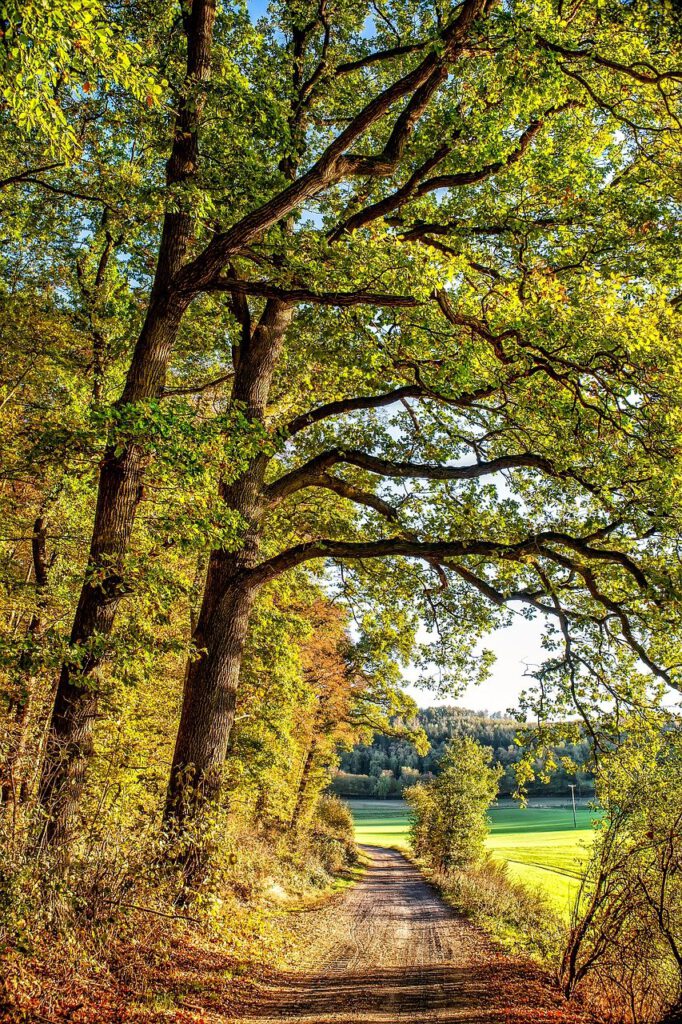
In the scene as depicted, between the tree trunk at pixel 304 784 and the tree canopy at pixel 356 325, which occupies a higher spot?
the tree canopy at pixel 356 325

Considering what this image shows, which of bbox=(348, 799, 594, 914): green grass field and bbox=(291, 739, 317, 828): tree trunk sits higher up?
bbox=(291, 739, 317, 828): tree trunk

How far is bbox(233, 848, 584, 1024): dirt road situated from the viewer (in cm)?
699

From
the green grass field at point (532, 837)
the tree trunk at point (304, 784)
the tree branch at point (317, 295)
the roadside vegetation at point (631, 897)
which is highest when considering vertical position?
the tree branch at point (317, 295)

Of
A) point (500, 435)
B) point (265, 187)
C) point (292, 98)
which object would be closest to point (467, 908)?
point (500, 435)

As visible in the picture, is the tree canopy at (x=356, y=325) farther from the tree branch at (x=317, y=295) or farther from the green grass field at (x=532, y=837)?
the green grass field at (x=532, y=837)

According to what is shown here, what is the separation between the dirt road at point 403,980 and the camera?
6.99 m

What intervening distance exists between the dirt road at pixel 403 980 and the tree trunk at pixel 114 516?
3215 millimetres

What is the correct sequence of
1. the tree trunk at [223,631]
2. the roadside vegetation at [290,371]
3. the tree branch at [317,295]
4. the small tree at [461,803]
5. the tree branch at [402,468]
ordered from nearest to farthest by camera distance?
the roadside vegetation at [290,371]
the tree branch at [317,295]
the tree trunk at [223,631]
the tree branch at [402,468]
the small tree at [461,803]

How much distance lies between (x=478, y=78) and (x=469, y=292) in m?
3.02

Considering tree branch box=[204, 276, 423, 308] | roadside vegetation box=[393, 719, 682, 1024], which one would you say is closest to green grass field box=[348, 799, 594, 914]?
roadside vegetation box=[393, 719, 682, 1024]

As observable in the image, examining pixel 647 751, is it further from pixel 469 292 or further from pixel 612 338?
pixel 469 292

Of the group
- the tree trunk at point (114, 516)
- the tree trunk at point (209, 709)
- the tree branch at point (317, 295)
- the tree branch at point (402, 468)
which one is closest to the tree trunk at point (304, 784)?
the tree trunk at point (209, 709)

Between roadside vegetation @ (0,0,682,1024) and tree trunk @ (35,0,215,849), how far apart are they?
0.14 ft

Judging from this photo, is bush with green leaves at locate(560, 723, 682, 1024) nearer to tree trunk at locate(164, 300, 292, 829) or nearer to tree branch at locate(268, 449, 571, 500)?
tree branch at locate(268, 449, 571, 500)
